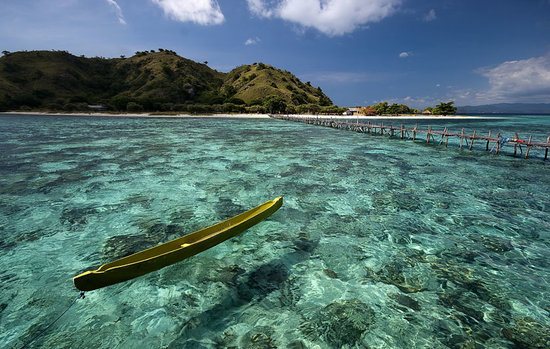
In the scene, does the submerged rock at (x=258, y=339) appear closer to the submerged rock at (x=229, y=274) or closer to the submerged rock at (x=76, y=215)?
the submerged rock at (x=229, y=274)

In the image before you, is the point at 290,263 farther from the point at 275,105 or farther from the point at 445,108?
the point at 445,108

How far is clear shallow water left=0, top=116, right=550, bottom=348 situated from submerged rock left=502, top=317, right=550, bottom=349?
3 centimetres

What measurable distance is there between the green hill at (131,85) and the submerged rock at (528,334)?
4190 inches

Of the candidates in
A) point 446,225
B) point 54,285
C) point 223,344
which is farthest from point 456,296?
point 54,285

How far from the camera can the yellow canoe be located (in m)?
4.23

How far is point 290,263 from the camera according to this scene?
7.23 meters

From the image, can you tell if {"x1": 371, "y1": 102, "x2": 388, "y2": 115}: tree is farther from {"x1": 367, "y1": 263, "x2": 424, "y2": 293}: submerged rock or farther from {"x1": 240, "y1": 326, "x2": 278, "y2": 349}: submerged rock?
{"x1": 240, "y1": 326, "x2": 278, "y2": 349}: submerged rock

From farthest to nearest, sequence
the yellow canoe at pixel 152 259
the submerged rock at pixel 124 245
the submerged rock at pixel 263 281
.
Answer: the submerged rock at pixel 124 245 < the submerged rock at pixel 263 281 < the yellow canoe at pixel 152 259

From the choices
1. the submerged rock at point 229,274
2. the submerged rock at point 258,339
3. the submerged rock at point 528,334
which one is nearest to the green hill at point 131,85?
the submerged rock at point 229,274

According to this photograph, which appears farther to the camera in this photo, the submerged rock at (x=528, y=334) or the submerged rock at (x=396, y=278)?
the submerged rock at (x=396, y=278)

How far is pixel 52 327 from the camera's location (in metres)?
5.08

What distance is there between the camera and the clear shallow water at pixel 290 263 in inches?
197

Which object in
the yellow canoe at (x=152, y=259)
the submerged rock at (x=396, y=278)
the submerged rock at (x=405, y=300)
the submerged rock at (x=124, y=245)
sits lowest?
the submerged rock at (x=405, y=300)

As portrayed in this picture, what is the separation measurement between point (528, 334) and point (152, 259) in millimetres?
7562
